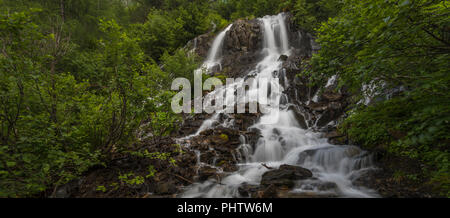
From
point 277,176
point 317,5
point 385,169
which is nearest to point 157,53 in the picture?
point 317,5

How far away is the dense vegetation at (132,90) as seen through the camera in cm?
238

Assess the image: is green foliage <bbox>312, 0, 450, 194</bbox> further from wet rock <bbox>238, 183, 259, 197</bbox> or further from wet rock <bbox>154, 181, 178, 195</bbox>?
wet rock <bbox>154, 181, 178, 195</bbox>

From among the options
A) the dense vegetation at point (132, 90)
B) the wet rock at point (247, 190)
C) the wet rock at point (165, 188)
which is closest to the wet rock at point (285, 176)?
the wet rock at point (247, 190)

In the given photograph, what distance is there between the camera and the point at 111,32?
Result: 3.64 metres

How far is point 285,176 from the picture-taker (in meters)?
5.20

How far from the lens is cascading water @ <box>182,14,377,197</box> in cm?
500

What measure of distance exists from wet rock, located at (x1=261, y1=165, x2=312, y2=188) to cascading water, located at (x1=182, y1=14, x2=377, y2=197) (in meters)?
0.16

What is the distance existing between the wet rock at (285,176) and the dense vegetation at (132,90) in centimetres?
179

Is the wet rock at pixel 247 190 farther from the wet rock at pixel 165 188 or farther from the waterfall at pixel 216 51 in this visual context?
the waterfall at pixel 216 51

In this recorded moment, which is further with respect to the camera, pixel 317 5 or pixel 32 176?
pixel 317 5

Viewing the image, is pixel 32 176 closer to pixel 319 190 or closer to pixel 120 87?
pixel 120 87

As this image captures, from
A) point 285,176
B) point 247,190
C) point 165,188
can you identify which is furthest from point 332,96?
point 165,188
